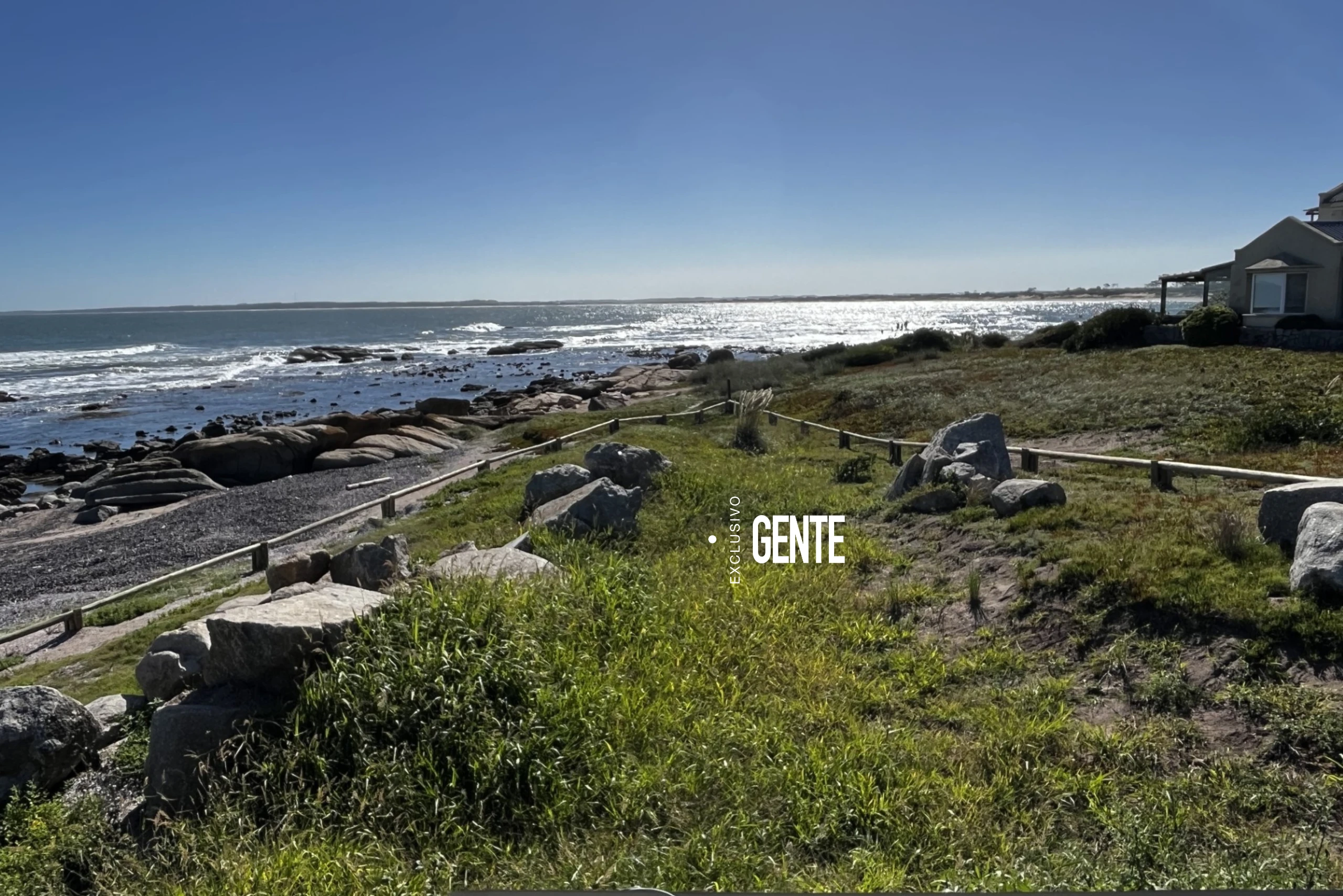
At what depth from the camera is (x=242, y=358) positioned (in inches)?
3017

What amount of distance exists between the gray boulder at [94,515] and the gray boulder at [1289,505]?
23.6 meters

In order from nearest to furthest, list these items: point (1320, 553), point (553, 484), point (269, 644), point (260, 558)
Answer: point (269, 644) < point (1320, 553) < point (553, 484) < point (260, 558)

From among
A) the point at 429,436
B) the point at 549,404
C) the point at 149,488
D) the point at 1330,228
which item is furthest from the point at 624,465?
the point at 1330,228

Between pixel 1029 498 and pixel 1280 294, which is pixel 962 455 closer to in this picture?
pixel 1029 498

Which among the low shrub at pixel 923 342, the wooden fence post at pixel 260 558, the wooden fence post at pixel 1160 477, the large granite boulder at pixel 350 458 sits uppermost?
the low shrub at pixel 923 342

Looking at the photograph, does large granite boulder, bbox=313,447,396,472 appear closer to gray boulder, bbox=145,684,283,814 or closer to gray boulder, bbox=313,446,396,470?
gray boulder, bbox=313,446,396,470

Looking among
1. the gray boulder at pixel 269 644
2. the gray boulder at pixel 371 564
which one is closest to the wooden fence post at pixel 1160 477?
the gray boulder at pixel 371 564

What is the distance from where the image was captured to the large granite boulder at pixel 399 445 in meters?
27.3

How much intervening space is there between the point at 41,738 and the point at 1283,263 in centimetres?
3804

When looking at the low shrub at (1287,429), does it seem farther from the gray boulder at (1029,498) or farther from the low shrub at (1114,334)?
the low shrub at (1114,334)

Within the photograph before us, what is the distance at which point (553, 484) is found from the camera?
1205 cm

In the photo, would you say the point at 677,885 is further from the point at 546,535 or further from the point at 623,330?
the point at 623,330

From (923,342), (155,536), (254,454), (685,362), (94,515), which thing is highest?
(923,342)

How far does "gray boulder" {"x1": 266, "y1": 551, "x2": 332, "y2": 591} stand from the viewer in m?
9.77
